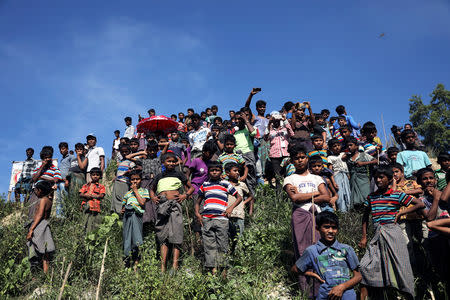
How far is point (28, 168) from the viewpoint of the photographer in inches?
352

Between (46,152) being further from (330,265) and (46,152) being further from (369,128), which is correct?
(369,128)

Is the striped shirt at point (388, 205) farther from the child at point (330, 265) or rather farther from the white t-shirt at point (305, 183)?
the child at point (330, 265)

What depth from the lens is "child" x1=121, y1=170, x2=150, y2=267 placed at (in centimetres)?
536

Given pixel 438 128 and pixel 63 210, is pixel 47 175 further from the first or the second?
pixel 438 128

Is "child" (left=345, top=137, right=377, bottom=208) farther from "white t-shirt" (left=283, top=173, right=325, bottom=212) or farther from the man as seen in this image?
the man

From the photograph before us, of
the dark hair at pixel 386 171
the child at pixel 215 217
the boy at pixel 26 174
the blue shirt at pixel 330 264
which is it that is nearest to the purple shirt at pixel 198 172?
the child at pixel 215 217

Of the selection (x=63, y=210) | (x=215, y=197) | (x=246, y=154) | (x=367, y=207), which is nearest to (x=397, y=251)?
(x=367, y=207)

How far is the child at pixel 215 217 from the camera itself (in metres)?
4.72

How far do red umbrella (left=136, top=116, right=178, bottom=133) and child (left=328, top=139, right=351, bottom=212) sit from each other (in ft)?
14.1

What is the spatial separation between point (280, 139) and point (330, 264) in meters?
4.25

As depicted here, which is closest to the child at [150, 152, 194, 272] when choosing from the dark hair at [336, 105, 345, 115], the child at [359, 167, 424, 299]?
the child at [359, 167, 424, 299]

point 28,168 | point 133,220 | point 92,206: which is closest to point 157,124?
point 92,206

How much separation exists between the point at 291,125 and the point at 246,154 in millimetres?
1210

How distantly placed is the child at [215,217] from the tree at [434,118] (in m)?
22.9
